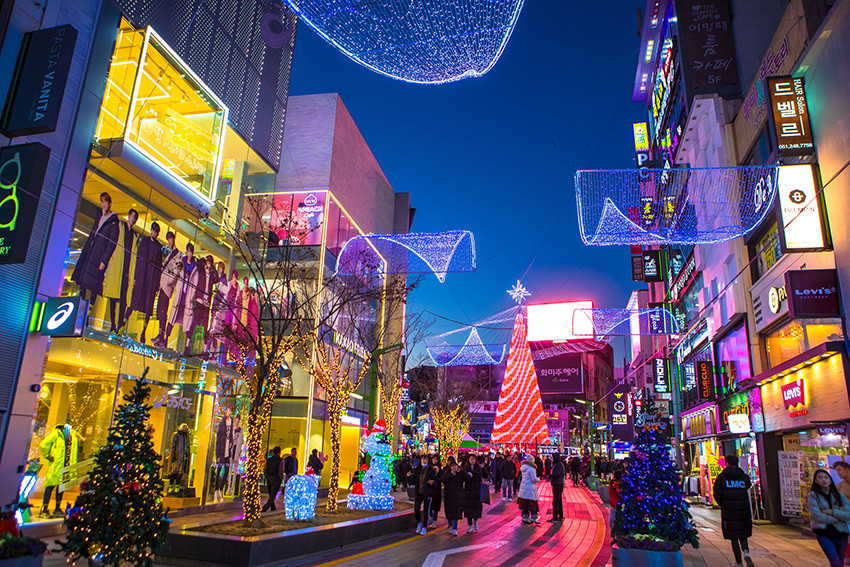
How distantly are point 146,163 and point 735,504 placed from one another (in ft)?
43.9

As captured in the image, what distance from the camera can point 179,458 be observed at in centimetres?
1505

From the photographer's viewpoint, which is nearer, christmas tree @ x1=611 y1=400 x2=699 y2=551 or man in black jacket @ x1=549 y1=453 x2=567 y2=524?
christmas tree @ x1=611 y1=400 x2=699 y2=551

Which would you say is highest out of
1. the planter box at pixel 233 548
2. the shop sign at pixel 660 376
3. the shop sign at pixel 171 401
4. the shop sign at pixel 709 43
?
the shop sign at pixel 709 43

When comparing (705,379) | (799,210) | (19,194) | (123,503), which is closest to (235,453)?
(19,194)

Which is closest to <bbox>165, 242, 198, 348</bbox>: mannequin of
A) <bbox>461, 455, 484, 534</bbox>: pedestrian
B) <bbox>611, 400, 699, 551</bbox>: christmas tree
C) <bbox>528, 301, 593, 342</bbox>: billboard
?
<bbox>461, 455, 484, 534</bbox>: pedestrian

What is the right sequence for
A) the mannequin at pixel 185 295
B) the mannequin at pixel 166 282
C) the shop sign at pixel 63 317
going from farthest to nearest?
1. the mannequin at pixel 185 295
2. the mannequin at pixel 166 282
3. the shop sign at pixel 63 317

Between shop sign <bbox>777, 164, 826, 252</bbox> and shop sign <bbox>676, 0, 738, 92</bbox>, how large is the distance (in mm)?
11040

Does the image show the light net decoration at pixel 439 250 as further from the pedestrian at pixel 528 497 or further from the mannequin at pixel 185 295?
the pedestrian at pixel 528 497

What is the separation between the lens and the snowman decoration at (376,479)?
508 inches

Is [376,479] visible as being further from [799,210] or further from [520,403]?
[520,403]

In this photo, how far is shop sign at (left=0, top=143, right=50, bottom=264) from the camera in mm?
8781

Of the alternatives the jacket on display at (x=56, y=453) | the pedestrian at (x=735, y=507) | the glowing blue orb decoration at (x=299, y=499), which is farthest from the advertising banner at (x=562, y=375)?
the jacket on display at (x=56, y=453)

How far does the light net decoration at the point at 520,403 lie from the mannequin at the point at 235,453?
73.7 ft

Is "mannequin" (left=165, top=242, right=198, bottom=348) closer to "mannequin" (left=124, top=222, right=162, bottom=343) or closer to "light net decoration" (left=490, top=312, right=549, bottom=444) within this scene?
"mannequin" (left=124, top=222, right=162, bottom=343)
